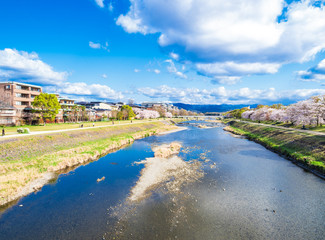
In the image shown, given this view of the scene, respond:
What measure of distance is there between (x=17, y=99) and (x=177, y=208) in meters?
73.3

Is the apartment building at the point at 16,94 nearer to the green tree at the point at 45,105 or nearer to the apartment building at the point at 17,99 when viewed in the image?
the apartment building at the point at 17,99

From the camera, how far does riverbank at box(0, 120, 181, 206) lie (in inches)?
722

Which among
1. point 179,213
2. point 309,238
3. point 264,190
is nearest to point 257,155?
point 264,190

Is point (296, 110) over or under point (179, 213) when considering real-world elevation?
over

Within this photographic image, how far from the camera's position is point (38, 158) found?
1003 inches

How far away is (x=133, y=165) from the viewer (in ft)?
91.5

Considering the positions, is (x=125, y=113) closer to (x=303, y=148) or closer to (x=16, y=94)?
(x=16, y=94)

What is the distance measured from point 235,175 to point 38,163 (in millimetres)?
28902

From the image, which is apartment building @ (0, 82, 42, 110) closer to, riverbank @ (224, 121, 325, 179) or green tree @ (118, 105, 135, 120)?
green tree @ (118, 105, 135, 120)

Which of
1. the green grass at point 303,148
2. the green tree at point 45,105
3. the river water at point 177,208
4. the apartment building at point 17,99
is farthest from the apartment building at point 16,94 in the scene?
the green grass at point 303,148

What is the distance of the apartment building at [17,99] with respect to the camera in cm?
5240

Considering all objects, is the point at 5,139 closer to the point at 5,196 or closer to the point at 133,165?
the point at 5,196

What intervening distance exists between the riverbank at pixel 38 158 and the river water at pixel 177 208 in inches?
67.4

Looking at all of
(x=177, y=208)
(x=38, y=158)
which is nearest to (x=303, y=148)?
(x=177, y=208)
